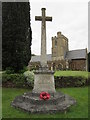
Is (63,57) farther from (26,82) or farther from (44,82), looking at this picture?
(44,82)

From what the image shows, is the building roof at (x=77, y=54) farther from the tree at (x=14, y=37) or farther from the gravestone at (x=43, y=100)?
the gravestone at (x=43, y=100)

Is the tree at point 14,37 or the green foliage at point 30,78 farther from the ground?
the tree at point 14,37

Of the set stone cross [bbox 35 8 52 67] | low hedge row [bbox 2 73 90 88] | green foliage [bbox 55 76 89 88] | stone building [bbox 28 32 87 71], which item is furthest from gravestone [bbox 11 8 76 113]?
stone building [bbox 28 32 87 71]

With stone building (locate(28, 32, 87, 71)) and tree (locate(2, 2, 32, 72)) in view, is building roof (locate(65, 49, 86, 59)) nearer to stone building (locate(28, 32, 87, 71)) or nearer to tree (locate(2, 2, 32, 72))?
stone building (locate(28, 32, 87, 71))

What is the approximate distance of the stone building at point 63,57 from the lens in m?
57.0

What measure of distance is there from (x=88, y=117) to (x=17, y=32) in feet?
45.3

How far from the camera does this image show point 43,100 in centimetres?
878

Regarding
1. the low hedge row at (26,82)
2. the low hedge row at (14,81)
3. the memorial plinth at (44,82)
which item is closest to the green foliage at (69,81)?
the low hedge row at (26,82)

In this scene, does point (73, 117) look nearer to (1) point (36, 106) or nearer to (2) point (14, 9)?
(1) point (36, 106)

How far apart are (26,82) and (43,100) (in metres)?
7.87

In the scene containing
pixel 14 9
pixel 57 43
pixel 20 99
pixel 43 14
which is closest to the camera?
pixel 20 99

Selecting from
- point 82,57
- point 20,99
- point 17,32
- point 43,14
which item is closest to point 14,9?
point 17,32

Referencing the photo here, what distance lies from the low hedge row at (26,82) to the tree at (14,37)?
7.07ft

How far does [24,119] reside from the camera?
23.7 feet
